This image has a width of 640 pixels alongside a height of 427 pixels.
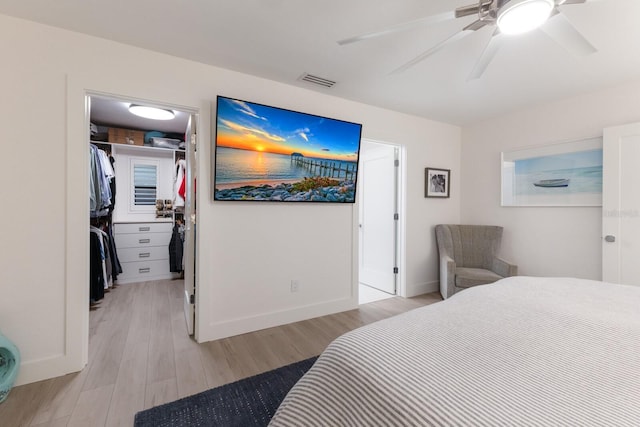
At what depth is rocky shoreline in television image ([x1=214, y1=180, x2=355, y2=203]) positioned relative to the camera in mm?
2365

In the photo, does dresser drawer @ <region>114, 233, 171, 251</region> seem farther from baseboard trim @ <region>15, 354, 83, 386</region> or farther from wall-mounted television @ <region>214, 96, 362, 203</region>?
wall-mounted television @ <region>214, 96, 362, 203</region>

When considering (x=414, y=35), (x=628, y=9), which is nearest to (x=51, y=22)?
(x=414, y=35)

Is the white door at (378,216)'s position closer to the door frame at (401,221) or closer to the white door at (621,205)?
the door frame at (401,221)

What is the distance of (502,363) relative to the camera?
819 millimetres

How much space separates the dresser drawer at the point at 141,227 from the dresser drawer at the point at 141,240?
48mm

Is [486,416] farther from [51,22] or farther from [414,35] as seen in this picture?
[51,22]

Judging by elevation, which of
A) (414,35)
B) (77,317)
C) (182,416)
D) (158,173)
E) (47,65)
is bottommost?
(182,416)

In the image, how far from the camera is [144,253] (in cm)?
403

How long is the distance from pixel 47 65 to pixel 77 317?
5.71 ft

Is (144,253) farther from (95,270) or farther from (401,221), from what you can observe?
(401,221)

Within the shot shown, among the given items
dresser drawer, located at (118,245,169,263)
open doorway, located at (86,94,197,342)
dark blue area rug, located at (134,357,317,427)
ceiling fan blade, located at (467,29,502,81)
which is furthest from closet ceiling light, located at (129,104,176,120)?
ceiling fan blade, located at (467,29,502,81)

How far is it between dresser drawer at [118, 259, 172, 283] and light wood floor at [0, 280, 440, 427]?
0.81 metres

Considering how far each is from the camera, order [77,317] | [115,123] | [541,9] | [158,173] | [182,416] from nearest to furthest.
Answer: [541,9], [182,416], [77,317], [115,123], [158,173]

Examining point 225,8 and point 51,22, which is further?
point 51,22
